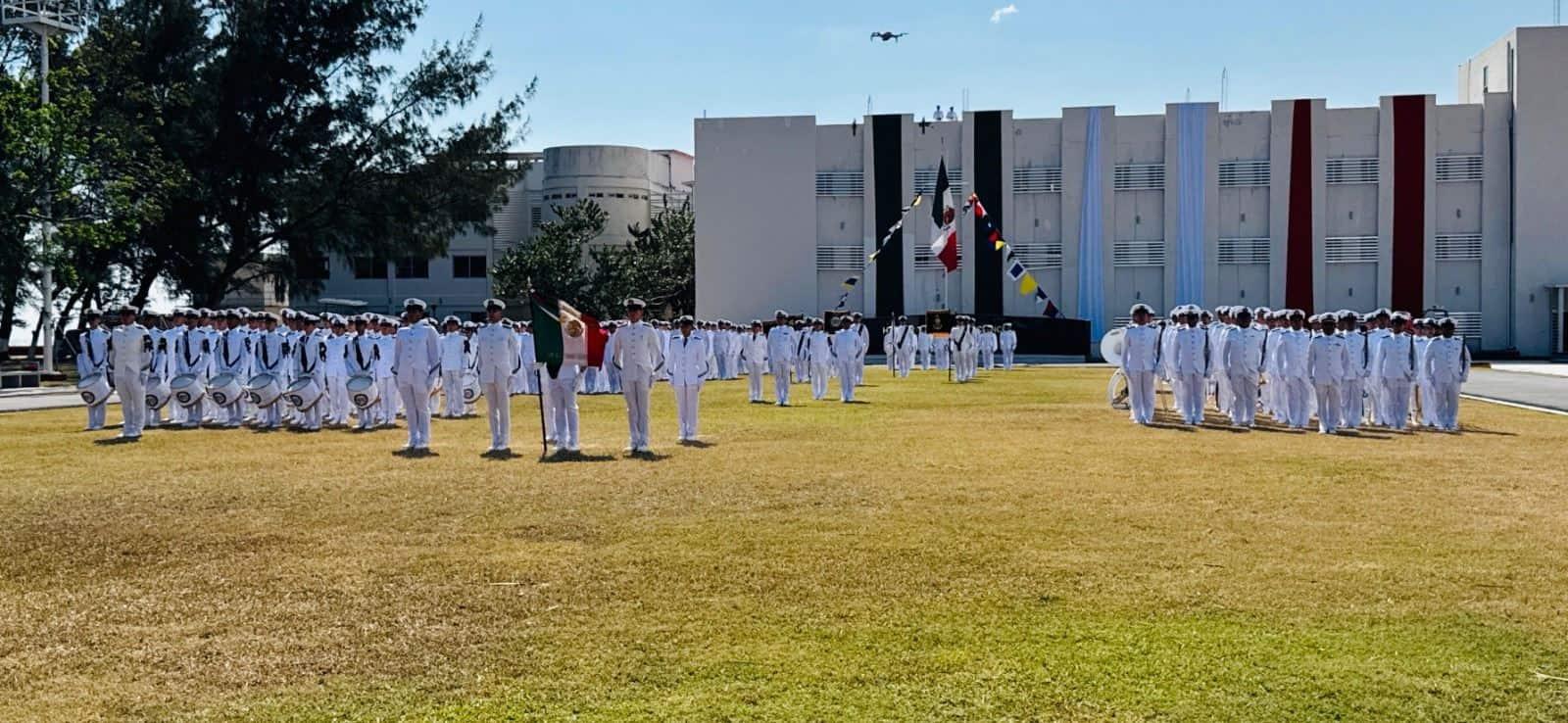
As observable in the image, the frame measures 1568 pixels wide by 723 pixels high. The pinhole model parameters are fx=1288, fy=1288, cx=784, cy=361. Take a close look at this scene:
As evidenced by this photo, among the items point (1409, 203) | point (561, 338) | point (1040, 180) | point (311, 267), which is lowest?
point (561, 338)

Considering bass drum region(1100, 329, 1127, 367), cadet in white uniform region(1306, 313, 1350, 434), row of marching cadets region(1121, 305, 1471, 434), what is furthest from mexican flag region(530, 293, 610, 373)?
cadet in white uniform region(1306, 313, 1350, 434)

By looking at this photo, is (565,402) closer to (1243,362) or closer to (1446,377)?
(1243,362)

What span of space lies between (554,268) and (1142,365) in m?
41.7

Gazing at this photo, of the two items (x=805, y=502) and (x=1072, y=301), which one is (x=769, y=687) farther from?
(x=1072, y=301)

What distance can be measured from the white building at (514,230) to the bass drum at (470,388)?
4638 centimetres

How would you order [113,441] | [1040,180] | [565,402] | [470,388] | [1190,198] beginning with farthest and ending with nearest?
[1040,180]
[1190,198]
[470,388]
[113,441]
[565,402]

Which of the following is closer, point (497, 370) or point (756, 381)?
point (497, 370)

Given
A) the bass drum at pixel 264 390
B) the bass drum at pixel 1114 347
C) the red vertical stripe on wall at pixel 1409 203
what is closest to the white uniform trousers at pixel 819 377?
the bass drum at pixel 1114 347

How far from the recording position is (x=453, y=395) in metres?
23.0

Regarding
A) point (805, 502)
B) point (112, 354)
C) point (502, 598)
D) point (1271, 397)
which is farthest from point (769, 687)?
point (1271, 397)

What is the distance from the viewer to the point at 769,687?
5.92m

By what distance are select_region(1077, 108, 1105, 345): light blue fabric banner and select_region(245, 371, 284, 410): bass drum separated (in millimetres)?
40682

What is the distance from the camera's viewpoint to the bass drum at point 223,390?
20.5 metres

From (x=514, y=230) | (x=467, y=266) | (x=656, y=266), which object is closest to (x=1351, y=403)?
(x=656, y=266)
